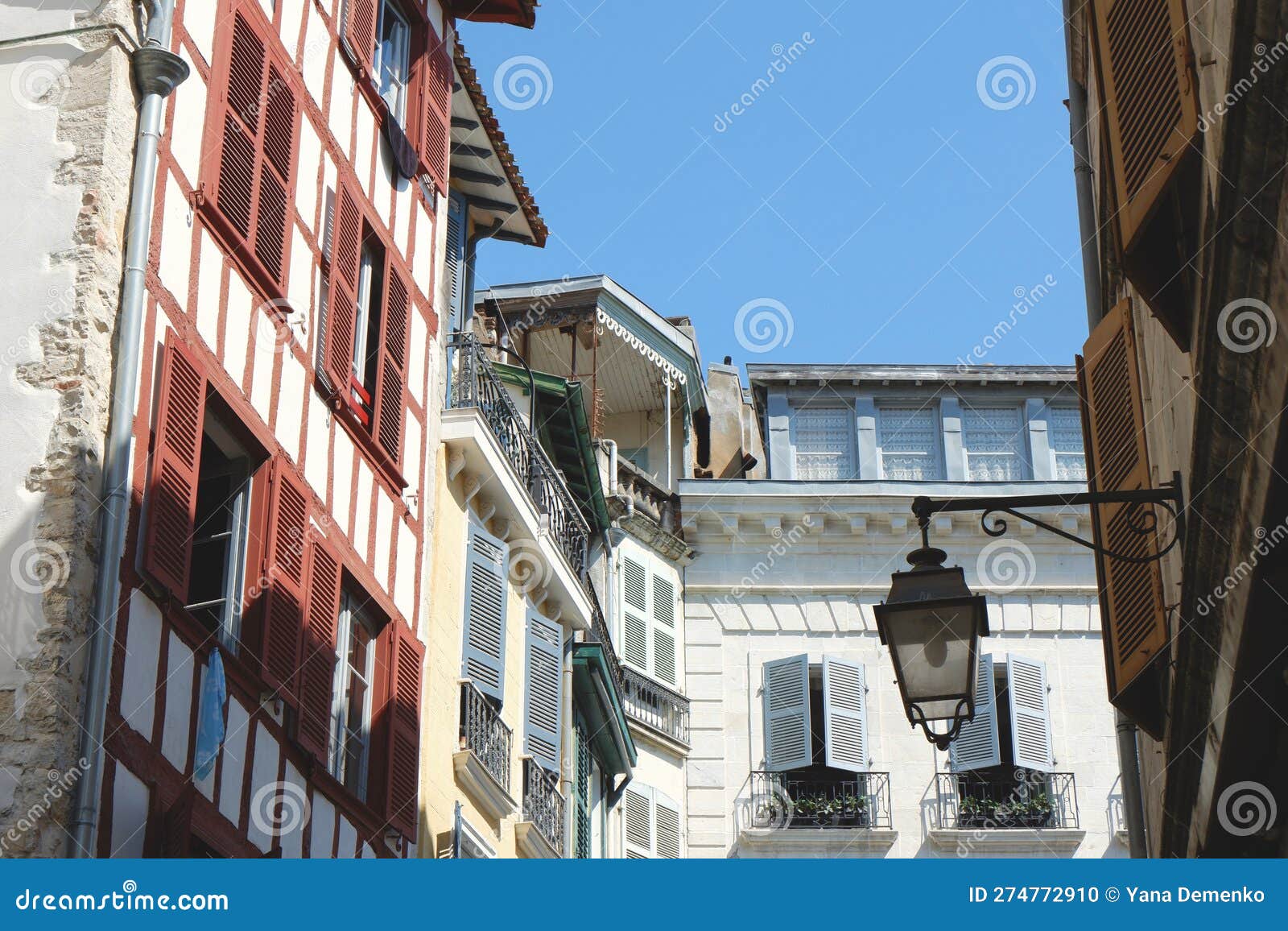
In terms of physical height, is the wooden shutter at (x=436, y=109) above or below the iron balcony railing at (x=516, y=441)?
above

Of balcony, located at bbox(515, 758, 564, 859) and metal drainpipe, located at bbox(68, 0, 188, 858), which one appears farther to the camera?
balcony, located at bbox(515, 758, 564, 859)

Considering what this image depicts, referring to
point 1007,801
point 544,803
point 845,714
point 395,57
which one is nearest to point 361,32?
point 395,57

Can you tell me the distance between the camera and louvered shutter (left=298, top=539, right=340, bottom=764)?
1243 centimetres

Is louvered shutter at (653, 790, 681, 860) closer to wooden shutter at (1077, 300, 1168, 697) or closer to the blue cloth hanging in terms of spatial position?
wooden shutter at (1077, 300, 1168, 697)

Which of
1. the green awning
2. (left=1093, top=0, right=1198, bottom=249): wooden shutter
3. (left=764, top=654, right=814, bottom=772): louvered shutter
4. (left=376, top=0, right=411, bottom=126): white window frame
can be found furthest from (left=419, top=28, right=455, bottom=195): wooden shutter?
(left=764, top=654, right=814, bottom=772): louvered shutter

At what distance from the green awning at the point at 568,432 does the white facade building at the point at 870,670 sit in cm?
467

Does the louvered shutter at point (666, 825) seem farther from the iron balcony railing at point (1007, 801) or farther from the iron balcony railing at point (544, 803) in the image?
the iron balcony railing at point (544, 803)

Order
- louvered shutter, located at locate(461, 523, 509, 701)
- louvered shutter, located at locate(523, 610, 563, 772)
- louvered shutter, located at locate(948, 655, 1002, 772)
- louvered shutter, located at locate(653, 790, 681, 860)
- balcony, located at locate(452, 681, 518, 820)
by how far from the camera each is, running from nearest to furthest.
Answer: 1. balcony, located at locate(452, 681, 518, 820)
2. louvered shutter, located at locate(461, 523, 509, 701)
3. louvered shutter, located at locate(523, 610, 563, 772)
4. louvered shutter, located at locate(653, 790, 681, 860)
5. louvered shutter, located at locate(948, 655, 1002, 772)

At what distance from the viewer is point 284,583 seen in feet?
40.2

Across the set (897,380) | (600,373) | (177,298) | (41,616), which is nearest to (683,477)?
(600,373)

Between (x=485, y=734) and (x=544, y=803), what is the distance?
5.51 ft

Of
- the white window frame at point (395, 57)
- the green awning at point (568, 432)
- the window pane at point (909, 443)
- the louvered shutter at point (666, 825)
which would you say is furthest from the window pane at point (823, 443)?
the white window frame at point (395, 57)

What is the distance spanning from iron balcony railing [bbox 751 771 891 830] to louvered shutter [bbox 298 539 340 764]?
13.2 meters

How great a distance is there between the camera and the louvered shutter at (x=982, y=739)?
2586 centimetres
